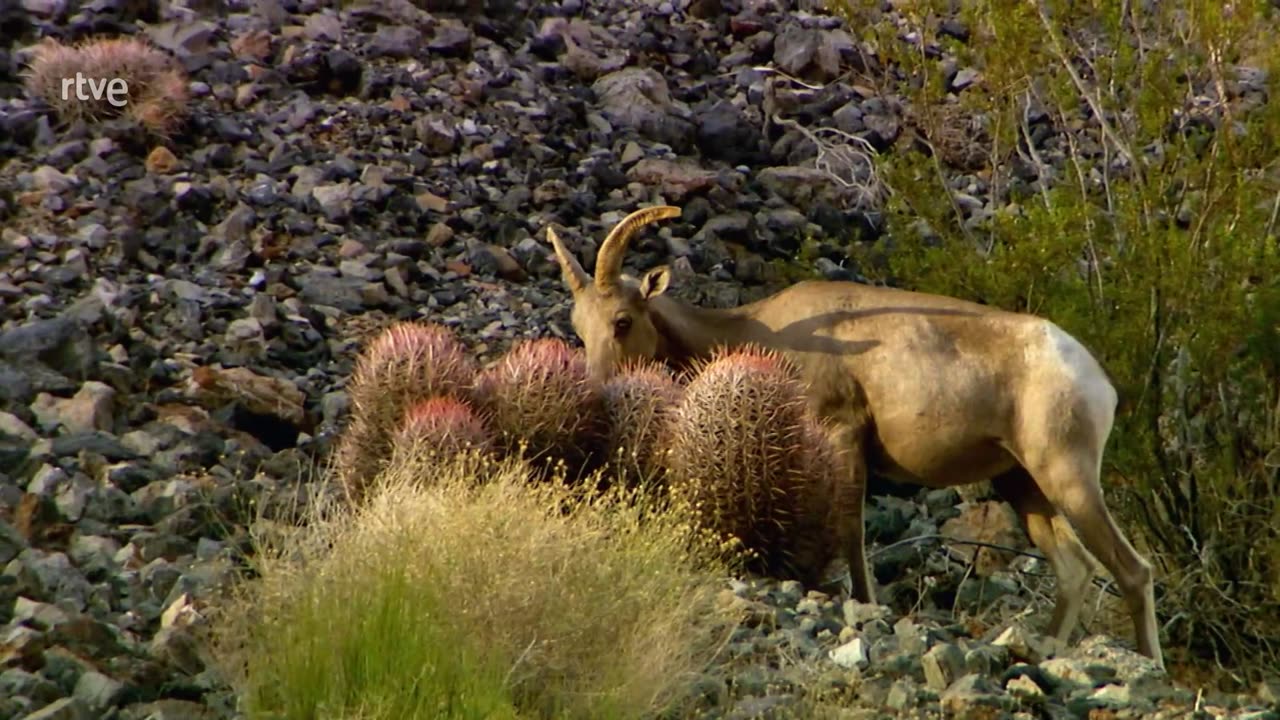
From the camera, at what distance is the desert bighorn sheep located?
8.76 meters

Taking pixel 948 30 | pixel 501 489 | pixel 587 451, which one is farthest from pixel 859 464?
pixel 948 30

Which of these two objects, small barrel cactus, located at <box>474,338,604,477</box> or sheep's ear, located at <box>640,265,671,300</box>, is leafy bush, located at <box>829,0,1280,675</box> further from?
small barrel cactus, located at <box>474,338,604,477</box>

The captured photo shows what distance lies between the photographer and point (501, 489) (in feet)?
21.6

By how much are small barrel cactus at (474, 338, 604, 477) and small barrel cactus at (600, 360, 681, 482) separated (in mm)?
75

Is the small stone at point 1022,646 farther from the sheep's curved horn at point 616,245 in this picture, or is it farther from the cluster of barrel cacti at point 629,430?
the sheep's curved horn at point 616,245

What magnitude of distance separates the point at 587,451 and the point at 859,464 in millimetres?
1619

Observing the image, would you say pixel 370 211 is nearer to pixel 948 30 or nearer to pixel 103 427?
pixel 103 427

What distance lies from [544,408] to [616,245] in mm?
1756

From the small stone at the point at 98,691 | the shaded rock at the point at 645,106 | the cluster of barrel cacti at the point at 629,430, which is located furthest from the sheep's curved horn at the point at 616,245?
the shaded rock at the point at 645,106

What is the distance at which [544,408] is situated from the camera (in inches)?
315

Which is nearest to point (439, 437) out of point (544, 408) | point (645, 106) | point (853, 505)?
point (544, 408)

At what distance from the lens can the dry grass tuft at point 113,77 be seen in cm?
1277

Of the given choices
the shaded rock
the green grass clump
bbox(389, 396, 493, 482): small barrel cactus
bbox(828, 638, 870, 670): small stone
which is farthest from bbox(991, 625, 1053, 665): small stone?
the shaded rock

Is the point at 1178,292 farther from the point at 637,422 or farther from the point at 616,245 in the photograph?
the point at 637,422
